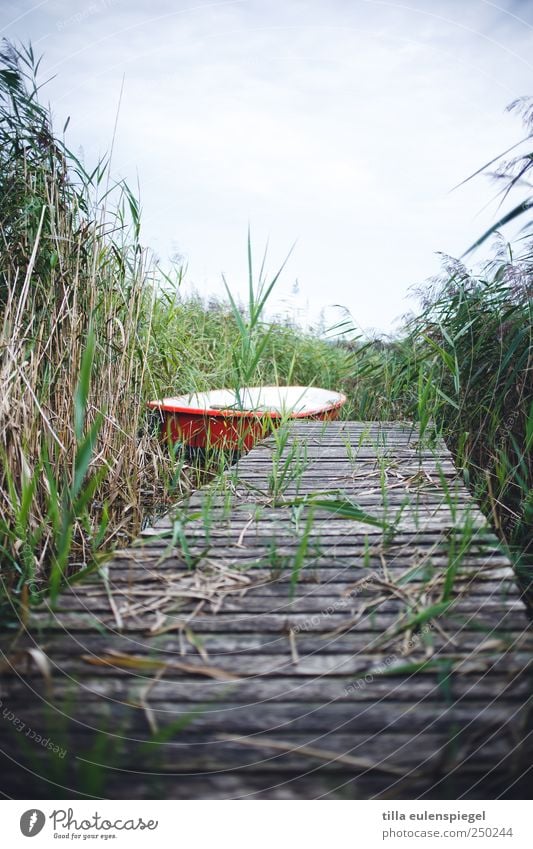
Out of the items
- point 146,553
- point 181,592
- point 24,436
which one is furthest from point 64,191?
point 181,592

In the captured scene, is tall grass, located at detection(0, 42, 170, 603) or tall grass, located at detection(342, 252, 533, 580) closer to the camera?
tall grass, located at detection(0, 42, 170, 603)

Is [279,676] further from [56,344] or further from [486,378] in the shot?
[486,378]

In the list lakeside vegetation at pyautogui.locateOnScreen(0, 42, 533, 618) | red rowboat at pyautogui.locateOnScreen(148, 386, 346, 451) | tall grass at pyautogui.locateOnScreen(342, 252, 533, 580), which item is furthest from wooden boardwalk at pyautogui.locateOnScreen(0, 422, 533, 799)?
red rowboat at pyautogui.locateOnScreen(148, 386, 346, 451)

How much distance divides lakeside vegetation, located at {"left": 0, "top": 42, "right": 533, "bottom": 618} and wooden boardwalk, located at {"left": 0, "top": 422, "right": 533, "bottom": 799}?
0.24 m

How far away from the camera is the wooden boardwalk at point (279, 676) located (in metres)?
0.66

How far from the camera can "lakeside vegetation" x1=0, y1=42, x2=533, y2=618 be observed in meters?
1.47

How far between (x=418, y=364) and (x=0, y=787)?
2580 millimetres

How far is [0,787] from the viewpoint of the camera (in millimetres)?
695

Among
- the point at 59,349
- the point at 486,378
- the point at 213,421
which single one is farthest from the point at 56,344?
the point at 486,378

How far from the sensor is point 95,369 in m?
2.00

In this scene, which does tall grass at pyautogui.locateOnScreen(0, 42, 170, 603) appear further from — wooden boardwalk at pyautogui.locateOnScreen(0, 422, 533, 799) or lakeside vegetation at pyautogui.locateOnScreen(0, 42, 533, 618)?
wooden boardwalk at pyautogui.locateOnScreen(0, 422, 533, 799)

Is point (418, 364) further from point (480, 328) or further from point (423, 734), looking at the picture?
point (423, 734)

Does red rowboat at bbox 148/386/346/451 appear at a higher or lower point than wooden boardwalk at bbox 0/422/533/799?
higher

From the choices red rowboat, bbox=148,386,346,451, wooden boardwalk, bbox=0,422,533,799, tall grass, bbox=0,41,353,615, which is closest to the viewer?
wooden boardwalk, bbox=0,422,533,799
